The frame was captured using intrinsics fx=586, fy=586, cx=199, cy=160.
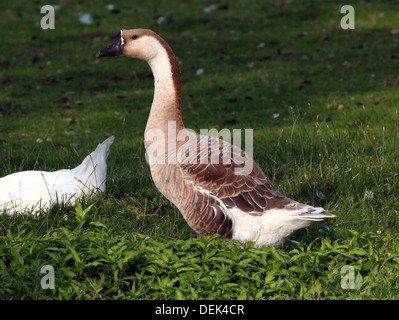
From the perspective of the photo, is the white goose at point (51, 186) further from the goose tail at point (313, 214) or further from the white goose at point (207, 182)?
the goose tail at point (313, 214)

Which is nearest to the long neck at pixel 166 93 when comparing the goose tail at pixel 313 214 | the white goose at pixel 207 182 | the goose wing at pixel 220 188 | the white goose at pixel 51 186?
the white goose at pixel 207 182

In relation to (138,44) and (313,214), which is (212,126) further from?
(313,214)

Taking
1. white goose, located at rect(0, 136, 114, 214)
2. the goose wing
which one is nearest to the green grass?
white goose, located at rect(0, 136, 114, 214)

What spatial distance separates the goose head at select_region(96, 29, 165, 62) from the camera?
5777mm

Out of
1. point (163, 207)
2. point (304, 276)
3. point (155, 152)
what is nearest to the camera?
point (304, 276)

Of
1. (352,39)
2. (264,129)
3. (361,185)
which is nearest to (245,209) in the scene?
(361,185)

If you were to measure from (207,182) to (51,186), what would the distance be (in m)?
1.87

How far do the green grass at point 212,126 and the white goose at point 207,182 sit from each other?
28 centimetres

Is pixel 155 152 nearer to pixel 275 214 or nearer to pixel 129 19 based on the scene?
pixel 275 214

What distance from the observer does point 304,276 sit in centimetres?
479

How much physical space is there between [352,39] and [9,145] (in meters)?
8.01

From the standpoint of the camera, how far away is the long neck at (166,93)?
18.6 feet

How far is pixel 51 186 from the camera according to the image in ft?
20.3

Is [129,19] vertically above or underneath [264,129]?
above
